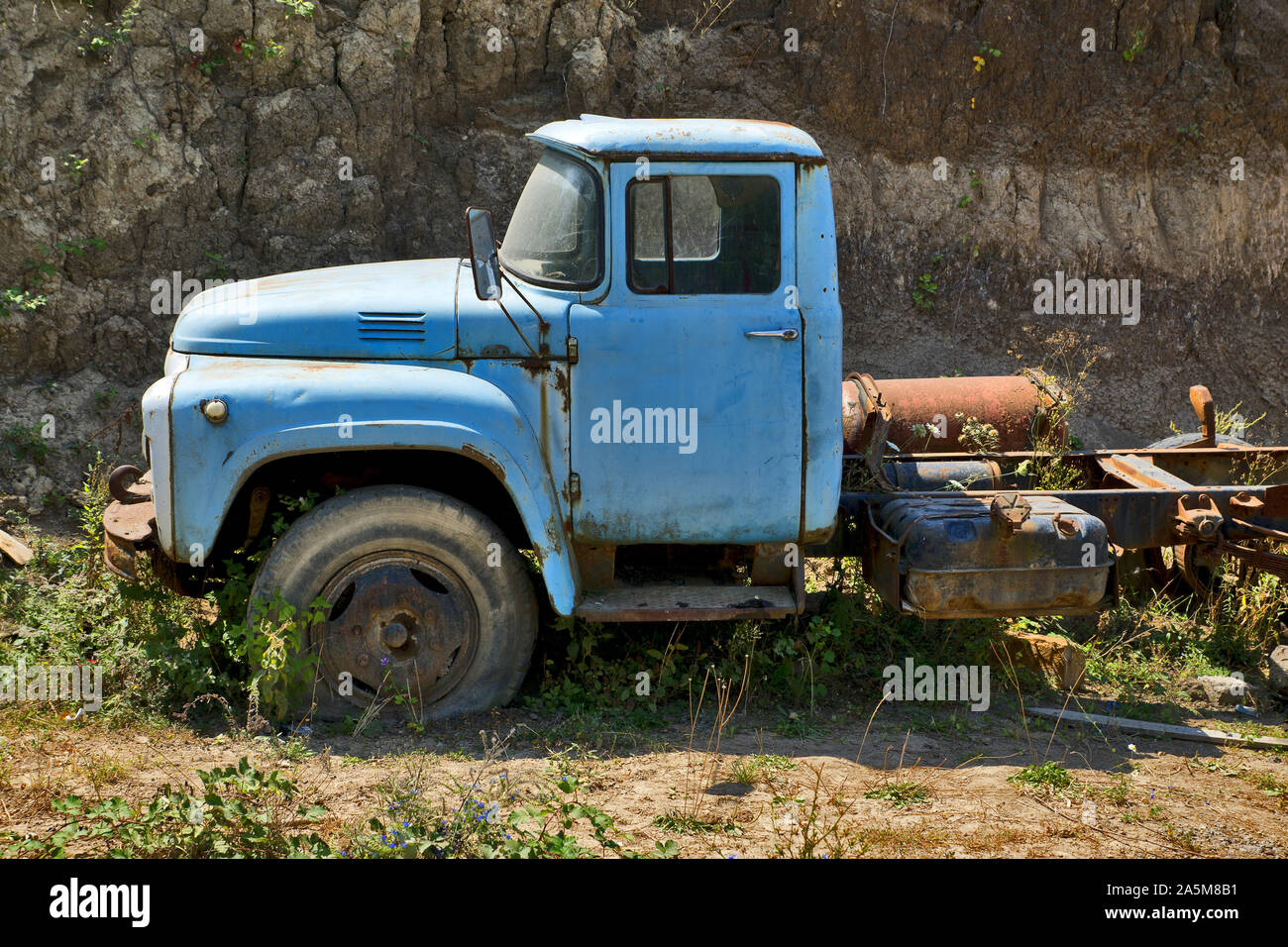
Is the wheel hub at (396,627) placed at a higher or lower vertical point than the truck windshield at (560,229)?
lower

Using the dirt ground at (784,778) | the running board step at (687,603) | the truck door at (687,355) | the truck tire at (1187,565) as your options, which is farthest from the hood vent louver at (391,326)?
the truck tire at (1187,565)

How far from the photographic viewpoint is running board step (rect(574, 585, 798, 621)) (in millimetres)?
4590

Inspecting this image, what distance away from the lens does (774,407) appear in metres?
4.61

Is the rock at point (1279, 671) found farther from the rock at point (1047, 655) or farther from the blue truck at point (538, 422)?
the blue truck at point (538, 422)

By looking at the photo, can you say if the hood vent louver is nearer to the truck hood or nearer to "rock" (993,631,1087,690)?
the truck hood

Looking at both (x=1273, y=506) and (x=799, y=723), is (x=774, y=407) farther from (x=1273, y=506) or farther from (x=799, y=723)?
(x=1273, y=506)

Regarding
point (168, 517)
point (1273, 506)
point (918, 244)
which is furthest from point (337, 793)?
point (918, 244)

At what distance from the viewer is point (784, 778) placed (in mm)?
4316

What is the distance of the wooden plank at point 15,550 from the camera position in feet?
20.0

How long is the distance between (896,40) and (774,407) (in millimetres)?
6269

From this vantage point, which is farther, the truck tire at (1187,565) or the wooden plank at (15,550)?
the wooden plank at (15,550)

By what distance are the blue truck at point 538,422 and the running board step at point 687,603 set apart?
2 centimetres

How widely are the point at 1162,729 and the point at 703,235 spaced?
2.97 meters
